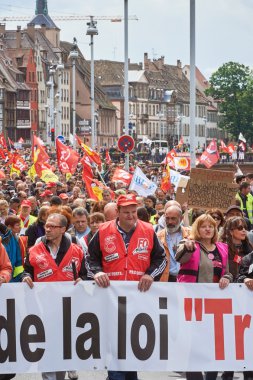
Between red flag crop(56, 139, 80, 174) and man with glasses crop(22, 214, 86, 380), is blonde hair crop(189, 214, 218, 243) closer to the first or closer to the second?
man with glasses crop(22, 214, 86, 380)

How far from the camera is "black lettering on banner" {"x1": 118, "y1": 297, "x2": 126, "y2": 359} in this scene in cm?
1118

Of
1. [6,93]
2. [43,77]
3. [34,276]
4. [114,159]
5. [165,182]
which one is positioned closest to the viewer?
[34,276]

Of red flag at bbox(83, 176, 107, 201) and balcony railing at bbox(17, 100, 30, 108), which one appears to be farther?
balcony railing at bbox(17, 100, 30, 108)

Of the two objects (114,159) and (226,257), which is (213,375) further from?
(114,159)

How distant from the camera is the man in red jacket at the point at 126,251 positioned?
451 inches

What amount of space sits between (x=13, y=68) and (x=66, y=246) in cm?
13948

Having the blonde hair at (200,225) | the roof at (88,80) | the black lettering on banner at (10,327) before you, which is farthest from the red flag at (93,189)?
the roof at (88,80)

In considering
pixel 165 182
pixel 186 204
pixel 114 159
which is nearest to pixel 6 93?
pixel 114 159

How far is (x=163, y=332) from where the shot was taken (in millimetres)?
11211

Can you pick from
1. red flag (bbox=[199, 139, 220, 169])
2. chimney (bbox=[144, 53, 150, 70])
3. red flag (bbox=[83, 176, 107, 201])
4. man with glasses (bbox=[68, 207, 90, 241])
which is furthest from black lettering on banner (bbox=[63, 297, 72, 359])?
chimney (bbox=[144, 53, 150, 70])

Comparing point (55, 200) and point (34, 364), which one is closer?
point (34, 364)

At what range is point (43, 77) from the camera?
524 feet

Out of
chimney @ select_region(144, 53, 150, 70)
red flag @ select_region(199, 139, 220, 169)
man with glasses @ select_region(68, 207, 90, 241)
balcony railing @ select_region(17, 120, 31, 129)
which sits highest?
chimney @ select_region(144, 53, 150, 70)

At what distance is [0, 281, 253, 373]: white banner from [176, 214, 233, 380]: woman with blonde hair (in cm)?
46
